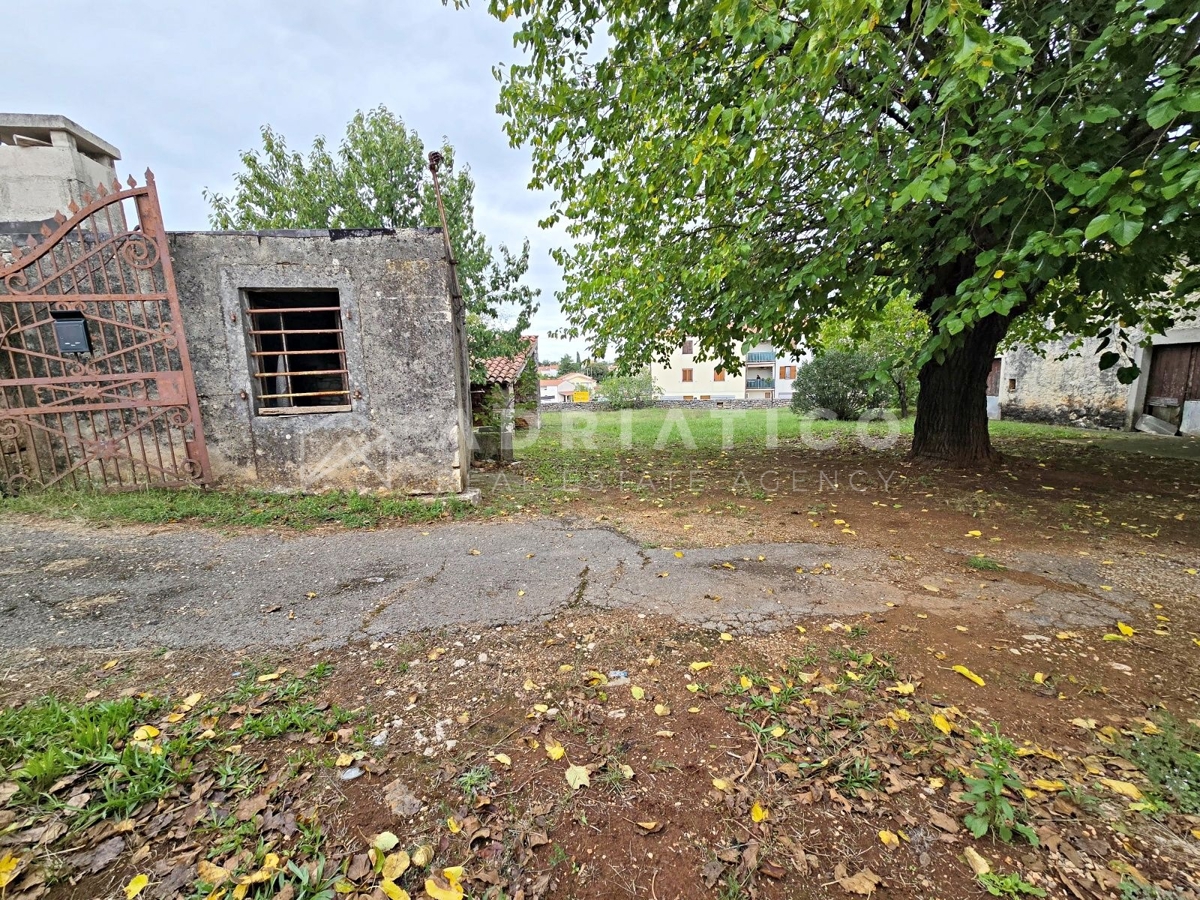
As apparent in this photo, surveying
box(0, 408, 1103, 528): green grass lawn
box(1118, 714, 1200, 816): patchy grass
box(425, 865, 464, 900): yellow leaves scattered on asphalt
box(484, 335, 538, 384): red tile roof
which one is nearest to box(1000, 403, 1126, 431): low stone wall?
box(0, 408, 1103, 528): green grass lawn

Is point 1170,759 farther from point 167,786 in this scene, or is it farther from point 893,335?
point 893,335

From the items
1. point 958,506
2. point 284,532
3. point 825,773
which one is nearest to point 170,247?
point 284,532

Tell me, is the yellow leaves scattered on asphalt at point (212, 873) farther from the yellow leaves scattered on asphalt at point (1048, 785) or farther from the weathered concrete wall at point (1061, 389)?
the weathered concrete wall at point (1061, 389)

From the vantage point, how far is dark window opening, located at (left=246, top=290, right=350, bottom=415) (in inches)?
201

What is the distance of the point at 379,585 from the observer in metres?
3.28

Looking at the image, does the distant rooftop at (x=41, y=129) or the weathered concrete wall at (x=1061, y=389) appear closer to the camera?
the distant rooftop at (x=41, y=129)

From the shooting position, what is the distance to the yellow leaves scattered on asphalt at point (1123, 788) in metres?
1.61

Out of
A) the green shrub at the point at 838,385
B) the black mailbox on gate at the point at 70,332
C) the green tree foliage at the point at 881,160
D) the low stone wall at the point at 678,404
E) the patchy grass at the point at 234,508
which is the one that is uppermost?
the green tree foliage at the point at 881,160

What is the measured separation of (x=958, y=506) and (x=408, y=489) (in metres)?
6.14

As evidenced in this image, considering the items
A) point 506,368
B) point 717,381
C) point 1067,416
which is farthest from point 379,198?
point 717,381

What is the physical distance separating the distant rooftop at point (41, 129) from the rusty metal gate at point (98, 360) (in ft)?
6.39

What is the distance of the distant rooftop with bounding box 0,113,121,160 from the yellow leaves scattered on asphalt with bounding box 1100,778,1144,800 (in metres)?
10.7

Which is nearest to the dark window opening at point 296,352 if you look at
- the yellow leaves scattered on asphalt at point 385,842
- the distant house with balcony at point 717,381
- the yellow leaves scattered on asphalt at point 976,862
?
the yellow leaves scattered on asphalt at point 385,842

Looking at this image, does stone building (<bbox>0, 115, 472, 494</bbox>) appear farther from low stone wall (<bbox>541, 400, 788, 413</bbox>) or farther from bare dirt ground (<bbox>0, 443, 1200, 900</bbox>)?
low stone wall (<bbox>541, 400, 788, 413</bbox>)
